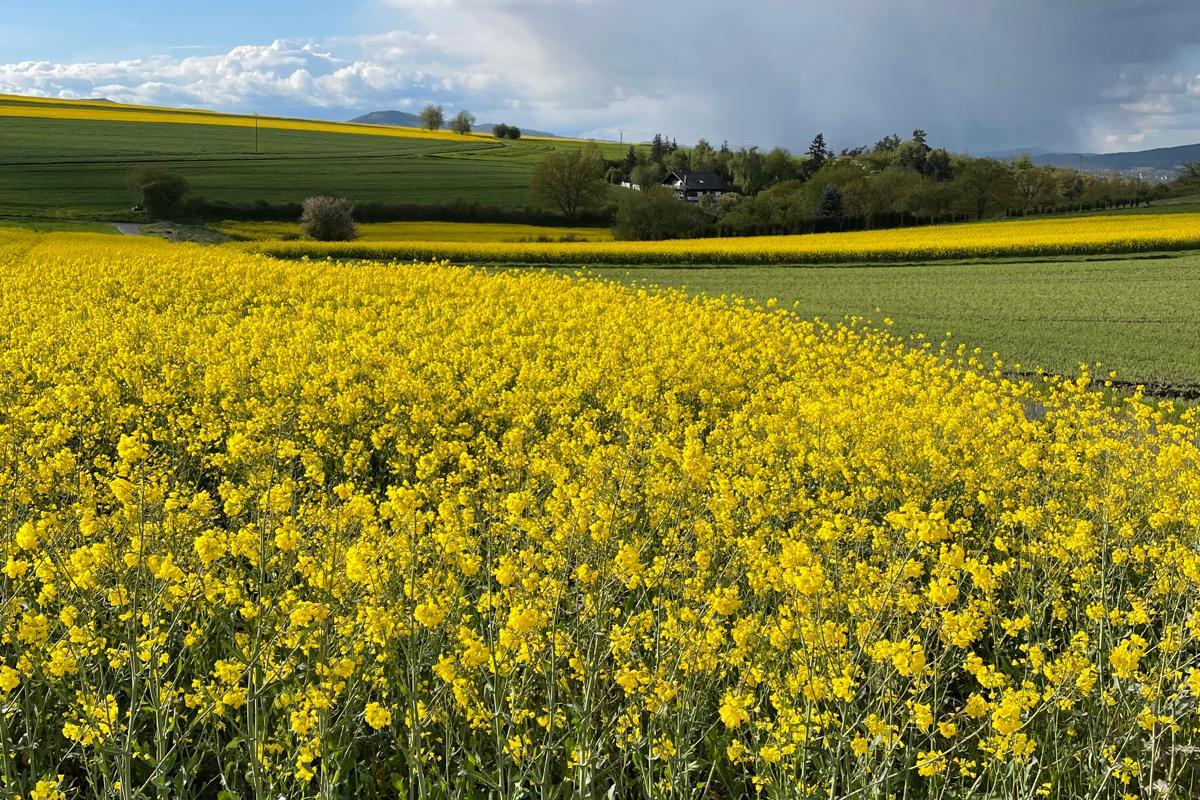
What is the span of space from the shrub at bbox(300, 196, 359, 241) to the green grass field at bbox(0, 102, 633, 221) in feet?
55.5

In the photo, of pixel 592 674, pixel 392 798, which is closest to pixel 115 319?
pixel 392 798

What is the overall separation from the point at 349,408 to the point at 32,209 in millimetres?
54867

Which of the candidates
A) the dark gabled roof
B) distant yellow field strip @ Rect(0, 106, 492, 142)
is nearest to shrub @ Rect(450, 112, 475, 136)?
distant yellow field strip @ Rect(0, 106, 492, 142)

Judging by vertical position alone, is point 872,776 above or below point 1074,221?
below

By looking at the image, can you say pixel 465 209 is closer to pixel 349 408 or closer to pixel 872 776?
pixel 349 408

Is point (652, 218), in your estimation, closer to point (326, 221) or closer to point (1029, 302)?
point (326, 221)

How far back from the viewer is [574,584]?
488cm

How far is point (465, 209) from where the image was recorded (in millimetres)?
56656

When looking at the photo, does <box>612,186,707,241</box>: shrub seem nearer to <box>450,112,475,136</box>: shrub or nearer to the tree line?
the tree line

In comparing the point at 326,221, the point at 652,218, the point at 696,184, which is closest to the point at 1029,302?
the point at 652,218

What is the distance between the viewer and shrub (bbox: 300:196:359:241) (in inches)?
1657

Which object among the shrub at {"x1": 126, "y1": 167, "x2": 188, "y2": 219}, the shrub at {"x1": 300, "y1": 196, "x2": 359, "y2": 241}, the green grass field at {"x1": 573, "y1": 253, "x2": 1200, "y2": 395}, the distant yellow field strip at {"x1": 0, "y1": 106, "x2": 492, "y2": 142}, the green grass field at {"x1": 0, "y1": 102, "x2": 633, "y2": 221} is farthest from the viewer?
the distant yellow field strip at {"x1": 0, "y1": 106, "x2": 492, "y2": 142}

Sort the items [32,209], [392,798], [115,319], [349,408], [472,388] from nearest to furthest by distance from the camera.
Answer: [392,798] < [349,408] < [472,388] < [115,319] < [32,209]

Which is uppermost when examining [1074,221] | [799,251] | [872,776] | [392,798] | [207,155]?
[207,155]
